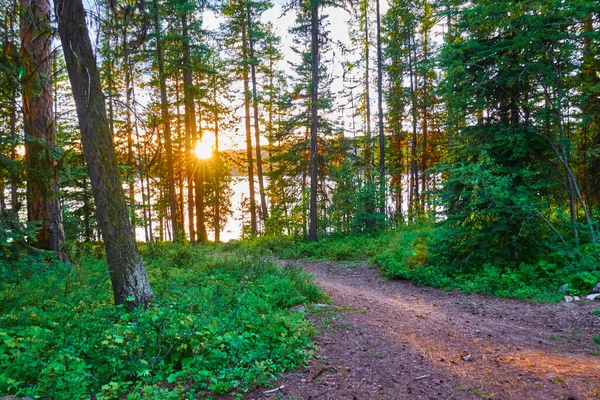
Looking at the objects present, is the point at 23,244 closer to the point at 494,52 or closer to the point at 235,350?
the point at 235,350

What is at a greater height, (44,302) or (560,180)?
(560,180)

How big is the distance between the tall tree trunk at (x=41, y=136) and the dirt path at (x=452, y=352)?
5943mm

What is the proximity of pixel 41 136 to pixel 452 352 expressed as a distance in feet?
29.8

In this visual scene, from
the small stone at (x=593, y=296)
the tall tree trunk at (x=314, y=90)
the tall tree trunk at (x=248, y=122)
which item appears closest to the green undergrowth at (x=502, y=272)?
the small stone at (x=593, y=296)

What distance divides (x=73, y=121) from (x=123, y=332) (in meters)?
16.8

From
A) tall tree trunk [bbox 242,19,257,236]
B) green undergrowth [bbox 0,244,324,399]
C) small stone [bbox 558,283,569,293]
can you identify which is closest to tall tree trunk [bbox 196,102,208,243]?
tall tree trunk [bbox 242,19,257,236]

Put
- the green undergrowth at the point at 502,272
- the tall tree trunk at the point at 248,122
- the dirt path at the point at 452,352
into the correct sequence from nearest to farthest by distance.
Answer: the dirt path at the point at 452,352 → the green undergrowth at the point at 502,272 → the tall tree trunk at the point at 248,122

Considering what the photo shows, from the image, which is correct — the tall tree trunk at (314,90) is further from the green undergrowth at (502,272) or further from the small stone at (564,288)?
the small stone at (564,288)

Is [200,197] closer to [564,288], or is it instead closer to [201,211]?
[201,211]

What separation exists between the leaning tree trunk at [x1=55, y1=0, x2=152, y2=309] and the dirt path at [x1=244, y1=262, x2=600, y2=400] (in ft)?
9.18

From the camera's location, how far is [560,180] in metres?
7.91

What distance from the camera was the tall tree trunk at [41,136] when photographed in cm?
597

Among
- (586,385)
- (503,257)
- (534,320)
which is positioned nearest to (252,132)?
(503,257)

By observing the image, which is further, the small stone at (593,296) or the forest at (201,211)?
the small stone at (593,296)
